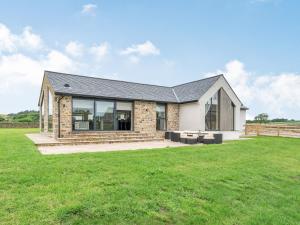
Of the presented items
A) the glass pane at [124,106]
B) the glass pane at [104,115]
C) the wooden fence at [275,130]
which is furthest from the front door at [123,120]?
the wooden fence at [275,130]

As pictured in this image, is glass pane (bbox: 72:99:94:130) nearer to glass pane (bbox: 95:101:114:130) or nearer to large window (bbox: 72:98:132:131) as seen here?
large window (bbox: 72:98:132:131)

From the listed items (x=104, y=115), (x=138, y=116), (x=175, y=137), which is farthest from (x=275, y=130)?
(x=104, y=115)

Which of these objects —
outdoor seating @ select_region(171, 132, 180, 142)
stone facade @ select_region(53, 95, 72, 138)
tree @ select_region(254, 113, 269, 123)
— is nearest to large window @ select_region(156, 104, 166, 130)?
outdoor seating @ select_region(171, 132, 180, 142)

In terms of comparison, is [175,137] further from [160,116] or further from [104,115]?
[104,115]

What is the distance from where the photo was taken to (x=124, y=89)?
16.9m

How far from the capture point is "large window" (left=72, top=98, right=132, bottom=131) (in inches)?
541

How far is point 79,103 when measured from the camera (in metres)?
13.8

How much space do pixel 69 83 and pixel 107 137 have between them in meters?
4.42

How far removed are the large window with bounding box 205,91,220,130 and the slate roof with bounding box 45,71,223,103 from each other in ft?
3.74

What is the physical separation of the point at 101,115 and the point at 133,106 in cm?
261

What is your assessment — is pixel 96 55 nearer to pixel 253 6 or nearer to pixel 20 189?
pixel 253 6

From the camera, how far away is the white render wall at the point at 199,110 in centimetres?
1688

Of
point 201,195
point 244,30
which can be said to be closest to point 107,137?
point 201,195

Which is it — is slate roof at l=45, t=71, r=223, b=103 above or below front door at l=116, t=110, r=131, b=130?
above
